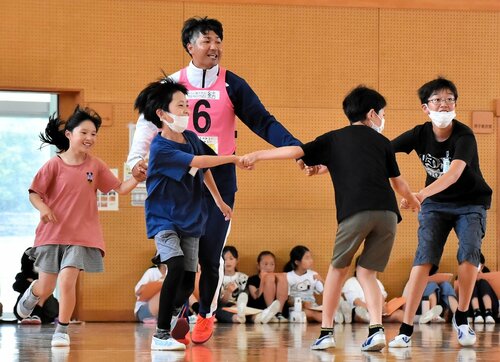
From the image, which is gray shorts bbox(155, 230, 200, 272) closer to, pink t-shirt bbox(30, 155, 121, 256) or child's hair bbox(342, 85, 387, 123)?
pink t-shirt bbox(30, 155, 121, 256)

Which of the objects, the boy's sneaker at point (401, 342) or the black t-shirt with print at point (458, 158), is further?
the black t-shirt with print at point (458, 158)

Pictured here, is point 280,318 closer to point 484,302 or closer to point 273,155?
point 484,302

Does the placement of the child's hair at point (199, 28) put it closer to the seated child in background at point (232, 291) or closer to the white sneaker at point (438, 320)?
the seated child in background at point (232, 291)

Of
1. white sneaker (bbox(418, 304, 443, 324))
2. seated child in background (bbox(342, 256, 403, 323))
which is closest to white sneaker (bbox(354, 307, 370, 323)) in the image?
seated child in background (bbox(342, 256, 403, 323))

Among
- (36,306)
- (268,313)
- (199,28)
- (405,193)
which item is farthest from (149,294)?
(405,193)

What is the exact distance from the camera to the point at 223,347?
18.4 ft

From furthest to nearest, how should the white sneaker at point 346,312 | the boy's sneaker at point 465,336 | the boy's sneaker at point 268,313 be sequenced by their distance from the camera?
the white sneaker at point 346,312, the boy's sneaker at point 268,313, the boy's sneaker at point 465,336

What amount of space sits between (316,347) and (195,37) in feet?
7.19

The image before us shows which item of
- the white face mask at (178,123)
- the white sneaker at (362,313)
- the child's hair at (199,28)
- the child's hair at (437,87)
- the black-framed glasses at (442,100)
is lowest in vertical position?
the white sneaker at (362,313)

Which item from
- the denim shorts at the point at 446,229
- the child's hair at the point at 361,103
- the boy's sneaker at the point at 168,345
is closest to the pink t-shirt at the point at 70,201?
the boy's sneaker at the point at 168,345

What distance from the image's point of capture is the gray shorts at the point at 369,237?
206 inches

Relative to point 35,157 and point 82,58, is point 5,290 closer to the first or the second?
point 35,157

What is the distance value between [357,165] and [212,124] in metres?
1.10

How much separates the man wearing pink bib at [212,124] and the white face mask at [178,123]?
0.41 m
